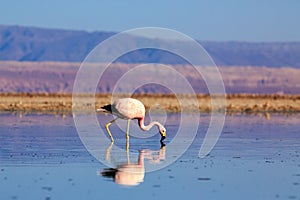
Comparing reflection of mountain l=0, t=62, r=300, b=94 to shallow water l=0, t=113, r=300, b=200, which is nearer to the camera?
shallow water l=0, t=113, r=300, b=200

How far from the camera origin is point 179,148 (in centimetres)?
2233

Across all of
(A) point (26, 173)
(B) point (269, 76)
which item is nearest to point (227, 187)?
(A) point (26, 173)

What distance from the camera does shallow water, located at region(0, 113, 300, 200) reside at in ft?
47.4

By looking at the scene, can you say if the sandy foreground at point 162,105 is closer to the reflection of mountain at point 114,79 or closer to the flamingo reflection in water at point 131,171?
the flamingo reflection in water at point 131,171

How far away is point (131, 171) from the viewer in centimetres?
1705

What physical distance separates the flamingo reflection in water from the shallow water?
43mm

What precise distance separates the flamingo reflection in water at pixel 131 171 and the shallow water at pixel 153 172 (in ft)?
0.14

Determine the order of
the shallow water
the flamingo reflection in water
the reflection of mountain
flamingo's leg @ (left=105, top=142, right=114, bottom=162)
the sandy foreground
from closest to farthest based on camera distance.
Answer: the shallow water
the flamingo reflection in water
flamingo's leg @ (left=105, top=142, right=114, bottom=162)
the sandy foreground
the reflection of mountain

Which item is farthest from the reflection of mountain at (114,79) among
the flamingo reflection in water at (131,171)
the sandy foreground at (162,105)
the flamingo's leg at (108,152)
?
the flamingo reflection in water at (131,171)

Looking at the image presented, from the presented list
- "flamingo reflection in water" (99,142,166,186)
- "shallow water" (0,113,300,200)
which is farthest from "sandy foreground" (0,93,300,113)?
"flamingo reflection in water" (99,142,166,186)

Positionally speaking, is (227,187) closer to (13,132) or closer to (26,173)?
(26,173)

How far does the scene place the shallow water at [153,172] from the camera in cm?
1444

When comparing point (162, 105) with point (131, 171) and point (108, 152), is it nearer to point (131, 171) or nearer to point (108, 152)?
point (108, 152)

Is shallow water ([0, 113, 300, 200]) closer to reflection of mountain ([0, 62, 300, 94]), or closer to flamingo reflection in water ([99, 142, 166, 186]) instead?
flamingo reflection in water ([99, 142, 166, 186])
